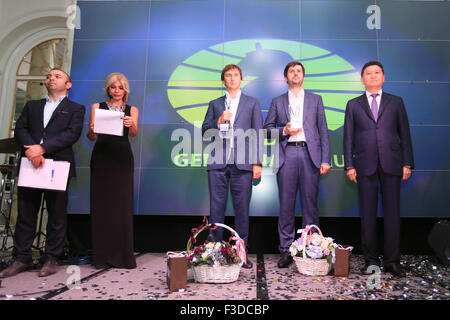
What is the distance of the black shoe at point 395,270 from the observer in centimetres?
244

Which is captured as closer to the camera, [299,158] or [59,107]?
[59,107]

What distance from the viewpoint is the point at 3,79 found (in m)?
5.03

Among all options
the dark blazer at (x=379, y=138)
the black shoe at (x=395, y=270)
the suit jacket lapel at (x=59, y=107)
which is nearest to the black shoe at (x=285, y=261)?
the black shoe at (x=395, y=270)

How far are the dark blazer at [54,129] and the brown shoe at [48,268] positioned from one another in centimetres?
69

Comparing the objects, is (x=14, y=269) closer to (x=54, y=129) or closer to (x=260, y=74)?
(x=54, y=129)

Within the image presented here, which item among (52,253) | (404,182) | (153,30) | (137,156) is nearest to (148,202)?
(137,156)

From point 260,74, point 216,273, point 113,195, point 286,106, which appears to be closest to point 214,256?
point 216,273

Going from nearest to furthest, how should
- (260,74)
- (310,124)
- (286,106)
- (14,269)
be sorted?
1. (14,269)
2. (310,124)
3. (286,106)
4. (260,74)

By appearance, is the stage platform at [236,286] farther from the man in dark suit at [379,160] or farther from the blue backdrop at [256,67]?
the blue backdrop at [256,67]

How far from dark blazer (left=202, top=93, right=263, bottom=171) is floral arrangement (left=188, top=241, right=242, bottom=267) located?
74 cm

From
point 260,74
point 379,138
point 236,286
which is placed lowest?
point 236,286

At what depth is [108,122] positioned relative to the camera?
101 inches

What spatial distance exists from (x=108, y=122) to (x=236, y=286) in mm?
1597

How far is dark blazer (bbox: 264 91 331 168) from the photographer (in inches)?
110
